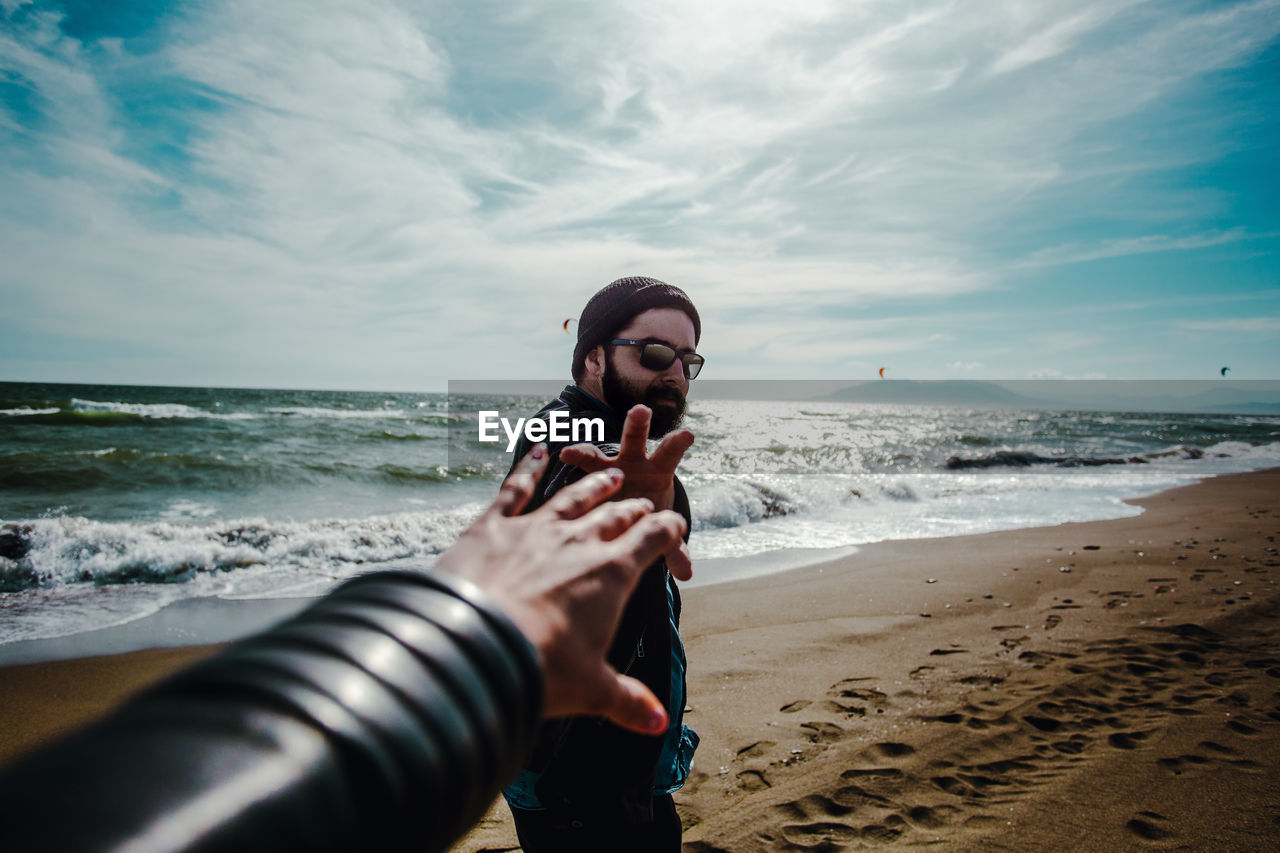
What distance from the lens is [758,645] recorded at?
5301 mm

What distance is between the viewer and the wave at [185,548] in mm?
7180

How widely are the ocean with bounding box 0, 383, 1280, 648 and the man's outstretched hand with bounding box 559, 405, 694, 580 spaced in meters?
6.33

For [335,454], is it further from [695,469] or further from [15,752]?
[15,752]

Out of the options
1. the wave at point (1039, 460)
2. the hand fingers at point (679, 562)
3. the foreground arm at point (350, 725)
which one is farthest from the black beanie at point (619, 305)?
the wave at point (1039, 460)

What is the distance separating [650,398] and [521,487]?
1098mm

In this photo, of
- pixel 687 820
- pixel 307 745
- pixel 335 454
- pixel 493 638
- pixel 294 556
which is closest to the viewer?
pixel 307 745

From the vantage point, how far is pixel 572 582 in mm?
757

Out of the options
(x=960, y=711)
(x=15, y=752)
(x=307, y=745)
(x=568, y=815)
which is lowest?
(x=15, y=752)

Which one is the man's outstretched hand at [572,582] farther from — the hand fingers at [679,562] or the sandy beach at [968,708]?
the sandy beach at [968,708]

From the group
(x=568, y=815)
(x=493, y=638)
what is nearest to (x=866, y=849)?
(x=568, y=815)

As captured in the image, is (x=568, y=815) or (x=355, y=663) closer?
(x=355, y=663)

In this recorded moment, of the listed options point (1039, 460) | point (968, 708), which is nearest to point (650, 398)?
point (968, 708)

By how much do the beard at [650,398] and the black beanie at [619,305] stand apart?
0.19 metres

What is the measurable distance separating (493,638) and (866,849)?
3.01m
